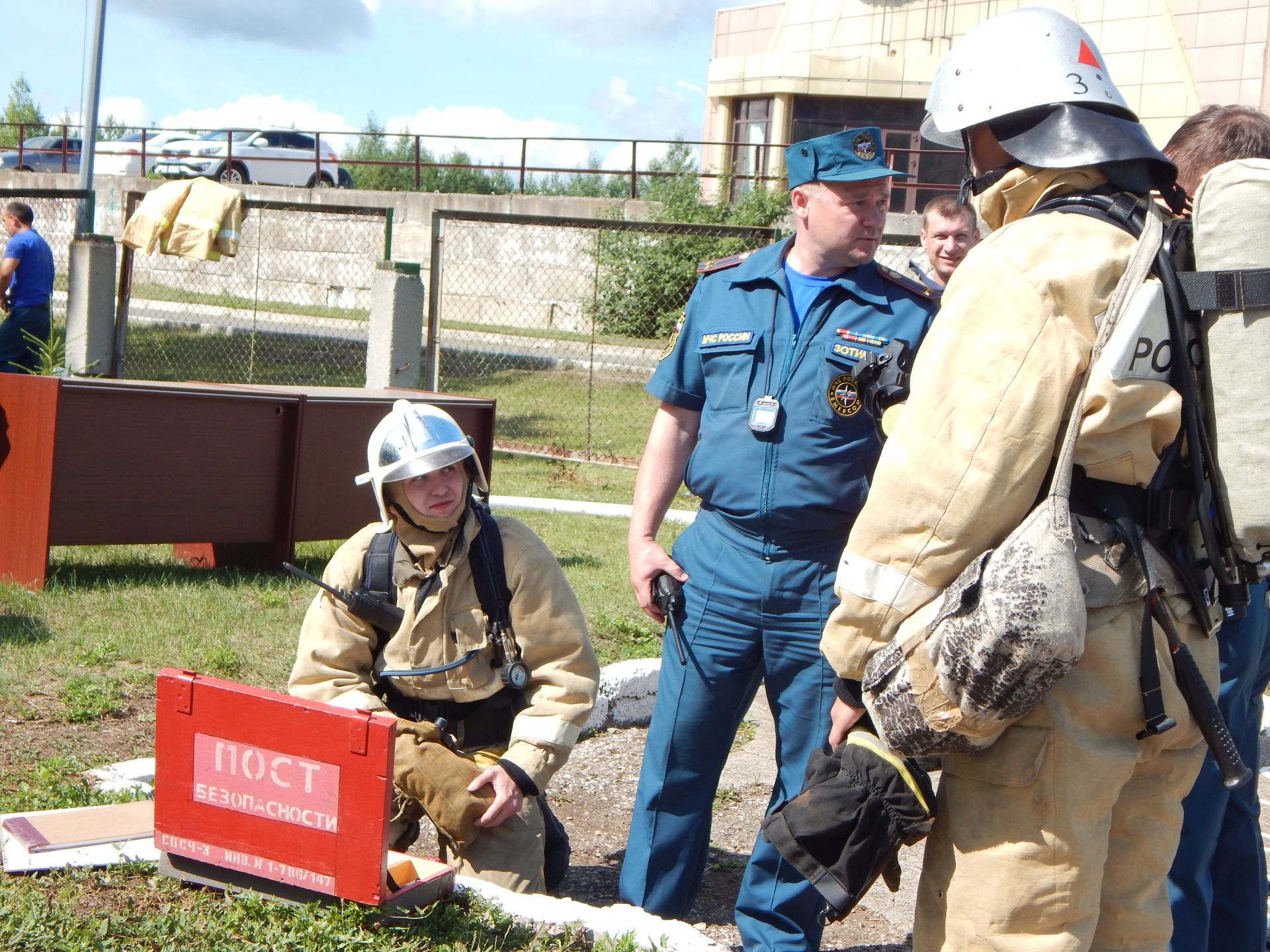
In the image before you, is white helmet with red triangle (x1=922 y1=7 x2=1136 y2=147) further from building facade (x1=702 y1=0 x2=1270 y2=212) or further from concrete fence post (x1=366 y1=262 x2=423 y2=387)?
building facade (x1=702 y1=0 x2=1270 y2=212)

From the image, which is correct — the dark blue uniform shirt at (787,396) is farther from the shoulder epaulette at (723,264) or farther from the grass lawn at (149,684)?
the grass lawn at (149,684)

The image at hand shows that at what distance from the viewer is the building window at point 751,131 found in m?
29.6

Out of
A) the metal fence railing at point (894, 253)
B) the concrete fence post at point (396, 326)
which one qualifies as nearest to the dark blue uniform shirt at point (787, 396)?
the concrete fence post at point (396, 326)

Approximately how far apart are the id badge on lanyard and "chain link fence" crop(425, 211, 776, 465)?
686 cm

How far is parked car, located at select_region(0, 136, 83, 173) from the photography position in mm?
29516

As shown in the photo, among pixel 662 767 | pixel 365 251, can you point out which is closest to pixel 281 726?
pixel 662 767

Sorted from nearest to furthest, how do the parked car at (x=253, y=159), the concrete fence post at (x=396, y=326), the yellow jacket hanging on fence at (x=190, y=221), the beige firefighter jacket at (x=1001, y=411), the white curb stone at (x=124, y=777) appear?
1. the beige firefighter jacket at (x=1001, y=411)
2. the white curb stone at (x=124, y=777)
3. the concrete fence post at (x=396, y=326)
4. the yellow jacket hanging on fence at (x=190, y=221)
5. the parked car at (x=253, y=159)

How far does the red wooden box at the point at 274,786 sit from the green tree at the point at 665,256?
1580 centimetres

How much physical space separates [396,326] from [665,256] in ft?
32.4

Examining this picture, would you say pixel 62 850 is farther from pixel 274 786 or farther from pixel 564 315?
pixel 564 315

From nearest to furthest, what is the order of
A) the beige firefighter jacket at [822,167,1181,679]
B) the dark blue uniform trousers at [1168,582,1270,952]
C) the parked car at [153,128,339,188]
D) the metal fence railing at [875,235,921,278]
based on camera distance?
the beige firefighter jacket at [822,167,1181,679] < the dark blue uniform trousers at [1168,582,1270,952] < the metal fence railing at [875,235,921,278] < the parked car at [153,128,339,188]

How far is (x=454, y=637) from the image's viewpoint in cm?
358

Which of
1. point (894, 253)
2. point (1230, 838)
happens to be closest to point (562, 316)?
point (894, 253)

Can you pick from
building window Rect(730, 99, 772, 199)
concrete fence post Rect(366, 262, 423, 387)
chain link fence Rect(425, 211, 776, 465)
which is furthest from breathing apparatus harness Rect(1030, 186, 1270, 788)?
building window Rect(730, 99, 772, 199)
